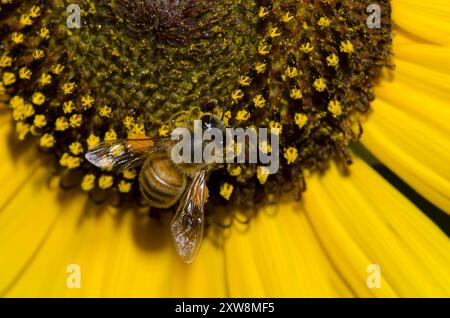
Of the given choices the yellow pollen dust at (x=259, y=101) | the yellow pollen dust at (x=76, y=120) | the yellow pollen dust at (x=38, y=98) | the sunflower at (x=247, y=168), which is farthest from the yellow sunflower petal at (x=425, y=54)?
the yellow pollen dust at (x=38, y=98)

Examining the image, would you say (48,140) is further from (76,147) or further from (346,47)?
(346,47)

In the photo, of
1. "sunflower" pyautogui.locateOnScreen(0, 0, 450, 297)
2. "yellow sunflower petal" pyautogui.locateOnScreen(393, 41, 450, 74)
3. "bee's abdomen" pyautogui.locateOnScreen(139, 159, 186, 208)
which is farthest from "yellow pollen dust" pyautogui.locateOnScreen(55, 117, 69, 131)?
"yellow sunflower petal" pyautogui.locateOnScreen(393, 41, 450, 74)

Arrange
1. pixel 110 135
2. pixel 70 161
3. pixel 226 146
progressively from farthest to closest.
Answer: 1. pixel 70 161
2. pixel 110 135
3. pixel 226 146

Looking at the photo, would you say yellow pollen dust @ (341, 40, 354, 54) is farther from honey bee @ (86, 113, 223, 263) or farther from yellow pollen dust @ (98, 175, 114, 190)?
yellow pollen dust @ (98, 175, 114, 190)

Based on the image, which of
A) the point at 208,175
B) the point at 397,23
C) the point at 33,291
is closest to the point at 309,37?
the point at 397,23

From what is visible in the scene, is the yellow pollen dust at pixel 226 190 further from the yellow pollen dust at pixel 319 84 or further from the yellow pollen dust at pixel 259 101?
the yellow pollen dust at pixel 319 84

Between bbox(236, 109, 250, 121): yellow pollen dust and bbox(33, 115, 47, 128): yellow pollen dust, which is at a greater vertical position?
bbox(33, 115, 47, 128): yellow pollen dust

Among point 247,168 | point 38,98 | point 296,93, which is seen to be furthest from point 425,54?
point 38,98
